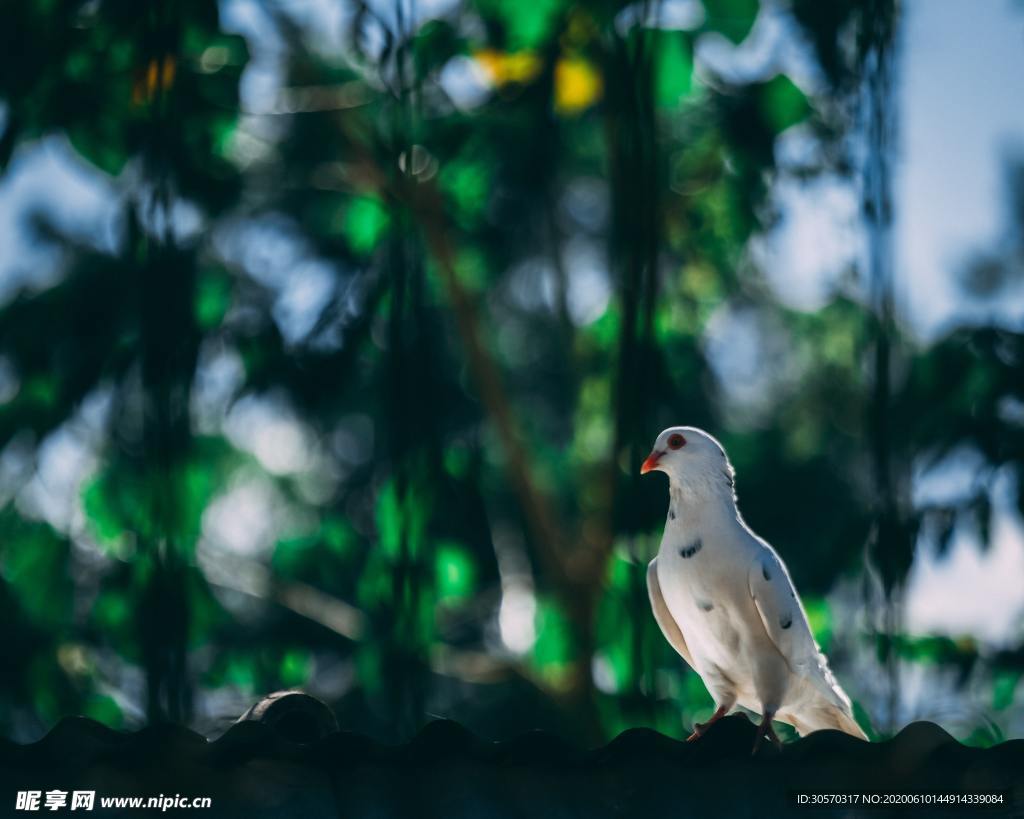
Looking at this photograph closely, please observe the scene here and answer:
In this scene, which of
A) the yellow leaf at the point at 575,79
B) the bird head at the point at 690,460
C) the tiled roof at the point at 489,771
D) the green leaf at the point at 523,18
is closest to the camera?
the tiled roof at the point at 489,771

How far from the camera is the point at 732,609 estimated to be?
6.98 feet

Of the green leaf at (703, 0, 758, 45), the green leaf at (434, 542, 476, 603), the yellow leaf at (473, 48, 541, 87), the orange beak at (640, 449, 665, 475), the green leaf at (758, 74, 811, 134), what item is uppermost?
the green leaf at (703, 0, 758, 45)

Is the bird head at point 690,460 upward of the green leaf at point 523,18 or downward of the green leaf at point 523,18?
downward

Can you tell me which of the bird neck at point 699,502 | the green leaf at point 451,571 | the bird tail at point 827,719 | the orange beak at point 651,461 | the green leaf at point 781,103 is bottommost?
the green leaf at point 451,571

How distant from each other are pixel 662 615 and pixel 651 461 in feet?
0.99

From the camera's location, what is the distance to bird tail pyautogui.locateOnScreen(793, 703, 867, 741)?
2172 mm

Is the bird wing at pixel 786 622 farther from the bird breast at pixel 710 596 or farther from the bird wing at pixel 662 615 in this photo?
the bird wing at pixel 662 615

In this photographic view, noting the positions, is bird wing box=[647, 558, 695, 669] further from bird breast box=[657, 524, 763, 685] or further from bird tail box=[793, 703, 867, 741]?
bird tail box=[793, 703, 867, 741]

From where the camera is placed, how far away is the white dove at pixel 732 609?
6.97 feet

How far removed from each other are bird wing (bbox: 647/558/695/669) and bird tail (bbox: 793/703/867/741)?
0.23m

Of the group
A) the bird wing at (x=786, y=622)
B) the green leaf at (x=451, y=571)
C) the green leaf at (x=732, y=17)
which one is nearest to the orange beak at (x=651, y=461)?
the bird wing at (x=786, y=622)

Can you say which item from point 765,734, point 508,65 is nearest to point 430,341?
point 508,65

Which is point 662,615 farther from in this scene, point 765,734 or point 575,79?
point 575,79

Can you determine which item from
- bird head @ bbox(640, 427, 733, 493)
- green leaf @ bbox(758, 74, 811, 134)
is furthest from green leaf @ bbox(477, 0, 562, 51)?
bird head @ bbox(640, 427, 733, 493)
